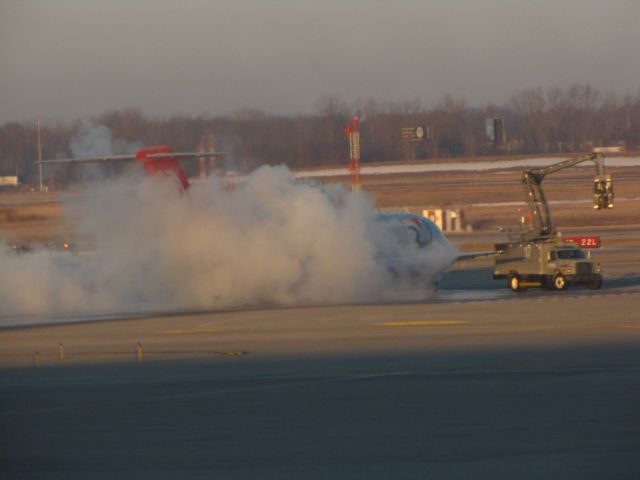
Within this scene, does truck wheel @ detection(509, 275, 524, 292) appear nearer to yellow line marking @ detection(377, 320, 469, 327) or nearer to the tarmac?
the tarmac

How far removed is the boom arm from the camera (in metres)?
46.3

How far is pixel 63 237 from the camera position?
145ft

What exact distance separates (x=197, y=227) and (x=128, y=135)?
451 cm

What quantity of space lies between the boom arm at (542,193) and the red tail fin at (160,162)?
14.4 meters

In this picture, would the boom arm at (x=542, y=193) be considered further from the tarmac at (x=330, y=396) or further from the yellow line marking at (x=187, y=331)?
the yellow line marking at (x=187, y=331)

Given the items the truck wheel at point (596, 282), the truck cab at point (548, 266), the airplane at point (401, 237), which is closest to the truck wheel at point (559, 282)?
the truck cab at point (548, 266)

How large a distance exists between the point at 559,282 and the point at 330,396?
2579 cm

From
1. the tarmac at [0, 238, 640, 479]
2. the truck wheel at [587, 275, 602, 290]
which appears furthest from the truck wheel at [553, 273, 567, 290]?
the tarmac at [0, 238, 640, 479]

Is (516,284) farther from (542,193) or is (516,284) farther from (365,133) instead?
(365,133)

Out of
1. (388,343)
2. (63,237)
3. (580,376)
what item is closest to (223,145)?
(63,237)

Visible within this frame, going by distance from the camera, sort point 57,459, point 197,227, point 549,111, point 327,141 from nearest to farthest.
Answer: point 57,459 → point 197,227 → point 327,141 → point 549,111

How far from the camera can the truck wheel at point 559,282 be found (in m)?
44.5

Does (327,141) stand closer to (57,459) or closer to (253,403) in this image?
(253,403)

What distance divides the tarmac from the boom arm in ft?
33.2
